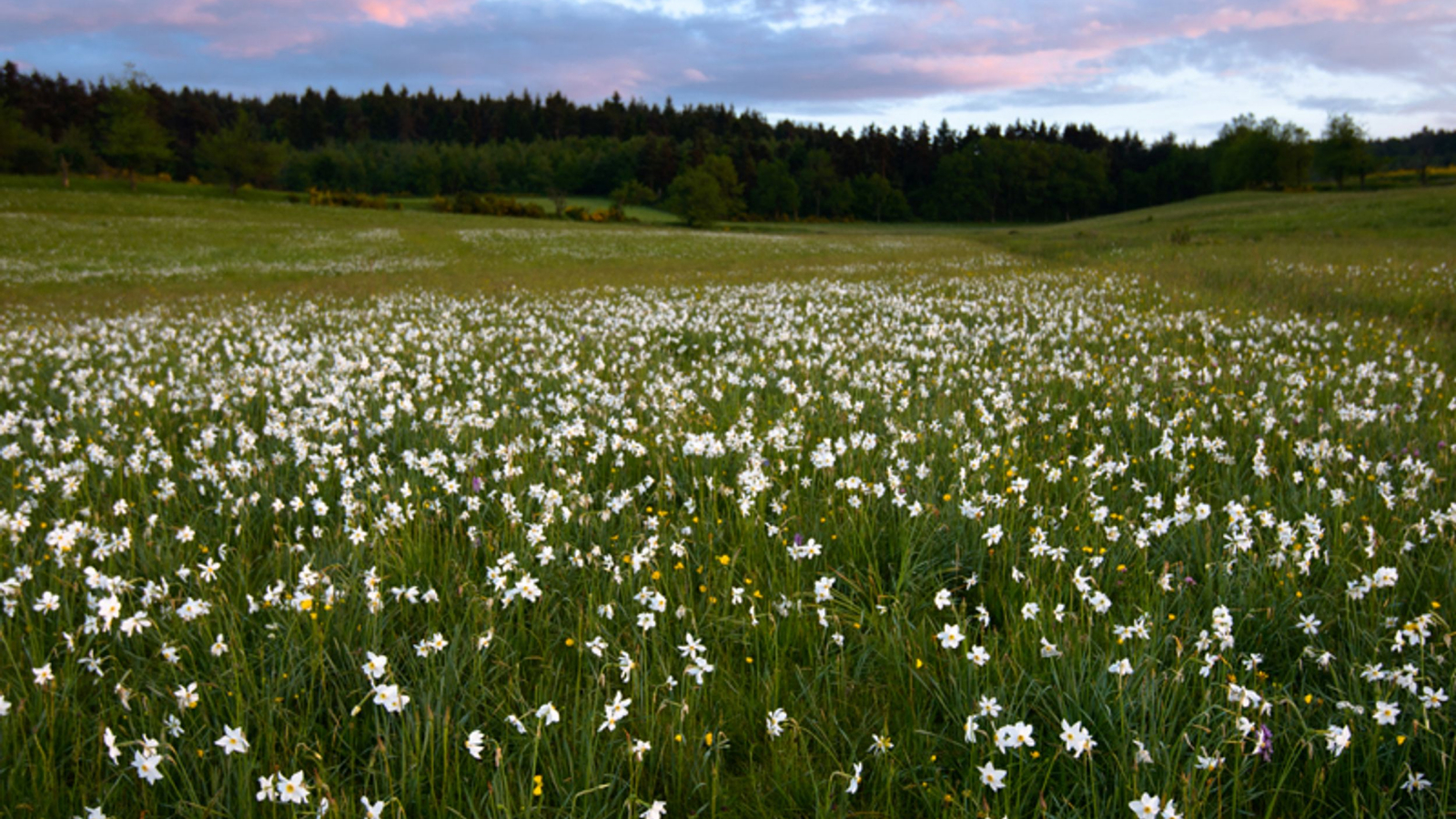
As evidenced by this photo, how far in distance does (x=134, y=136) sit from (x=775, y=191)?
79.0 metres

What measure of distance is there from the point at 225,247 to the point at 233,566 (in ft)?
114

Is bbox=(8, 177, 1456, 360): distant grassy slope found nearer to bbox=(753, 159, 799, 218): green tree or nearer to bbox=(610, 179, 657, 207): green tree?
bbox=(610, 179, 657, 207): green tree

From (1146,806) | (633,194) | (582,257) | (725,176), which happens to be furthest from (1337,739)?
(633,194)

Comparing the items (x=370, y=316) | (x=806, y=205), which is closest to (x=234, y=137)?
(x=806, y=205)

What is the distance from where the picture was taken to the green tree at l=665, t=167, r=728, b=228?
8956 centimetres

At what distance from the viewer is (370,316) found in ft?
40.3

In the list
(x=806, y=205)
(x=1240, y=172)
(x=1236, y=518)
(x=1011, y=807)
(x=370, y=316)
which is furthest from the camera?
(x=806, y=205)

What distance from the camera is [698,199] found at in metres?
89.8

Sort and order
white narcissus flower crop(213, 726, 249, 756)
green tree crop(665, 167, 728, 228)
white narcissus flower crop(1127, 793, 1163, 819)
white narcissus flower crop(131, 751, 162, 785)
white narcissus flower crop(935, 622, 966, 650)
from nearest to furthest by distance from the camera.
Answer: white narcissus flower crop(1127, 793, 1163, 819)
white narcissus flower crop(131, 751, 162, 785)
white narcissus flower crop(213, 726, 249, 756)
white narcissus flower crop(935, 622, 966, 650)
green tree crop(665, 167, 728, 228)

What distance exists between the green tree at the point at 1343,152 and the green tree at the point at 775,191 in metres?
66.7

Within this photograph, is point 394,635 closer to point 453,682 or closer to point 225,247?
point 453,682

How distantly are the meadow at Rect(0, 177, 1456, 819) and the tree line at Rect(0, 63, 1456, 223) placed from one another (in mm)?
86792

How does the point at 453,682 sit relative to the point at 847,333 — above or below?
below

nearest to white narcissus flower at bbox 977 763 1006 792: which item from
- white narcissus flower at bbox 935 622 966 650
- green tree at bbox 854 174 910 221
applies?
white narcissus flower at bbox 935 622 966 650
